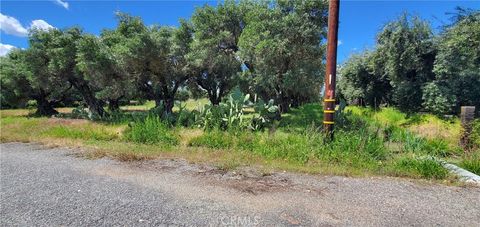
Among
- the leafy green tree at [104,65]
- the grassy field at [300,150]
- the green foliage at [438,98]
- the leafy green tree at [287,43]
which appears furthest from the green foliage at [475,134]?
the leafy green tree at [104,65]

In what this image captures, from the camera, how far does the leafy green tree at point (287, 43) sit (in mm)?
12219

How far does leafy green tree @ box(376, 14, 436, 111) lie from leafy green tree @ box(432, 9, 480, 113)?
1145mm

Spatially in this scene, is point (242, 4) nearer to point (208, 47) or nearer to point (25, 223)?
point (208, 47)

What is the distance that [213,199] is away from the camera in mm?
4332

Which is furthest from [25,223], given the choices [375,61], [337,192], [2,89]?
[2,89]

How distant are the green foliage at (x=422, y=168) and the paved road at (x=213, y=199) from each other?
0.53 metres

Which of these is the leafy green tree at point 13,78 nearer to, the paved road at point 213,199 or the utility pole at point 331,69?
the paved road at point 213,199

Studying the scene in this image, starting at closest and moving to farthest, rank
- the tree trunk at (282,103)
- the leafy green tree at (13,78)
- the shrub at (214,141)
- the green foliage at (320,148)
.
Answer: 1. the green foliage at (320,148)
2. the shrub at (214,141)
3. the tree trunk at (282,103)
4. the leafy green tree at (13,78)

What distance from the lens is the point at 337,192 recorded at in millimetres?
4715

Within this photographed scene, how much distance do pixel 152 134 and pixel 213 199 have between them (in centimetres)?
550

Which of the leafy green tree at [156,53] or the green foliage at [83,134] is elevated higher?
the leafy green tree at [156,53]

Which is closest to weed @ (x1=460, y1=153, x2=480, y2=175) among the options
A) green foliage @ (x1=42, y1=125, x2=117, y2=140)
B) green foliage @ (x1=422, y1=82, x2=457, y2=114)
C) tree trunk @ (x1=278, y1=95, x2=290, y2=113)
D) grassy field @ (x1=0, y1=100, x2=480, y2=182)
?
grassy field @ (x1=0, y1=100, x2=480, y2=182)

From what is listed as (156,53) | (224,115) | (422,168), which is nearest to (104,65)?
(156,53)

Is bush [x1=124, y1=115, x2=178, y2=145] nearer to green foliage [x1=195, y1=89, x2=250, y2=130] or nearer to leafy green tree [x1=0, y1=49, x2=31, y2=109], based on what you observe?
green foliage [x1=195, y1=89, x2=250, y2=130]
